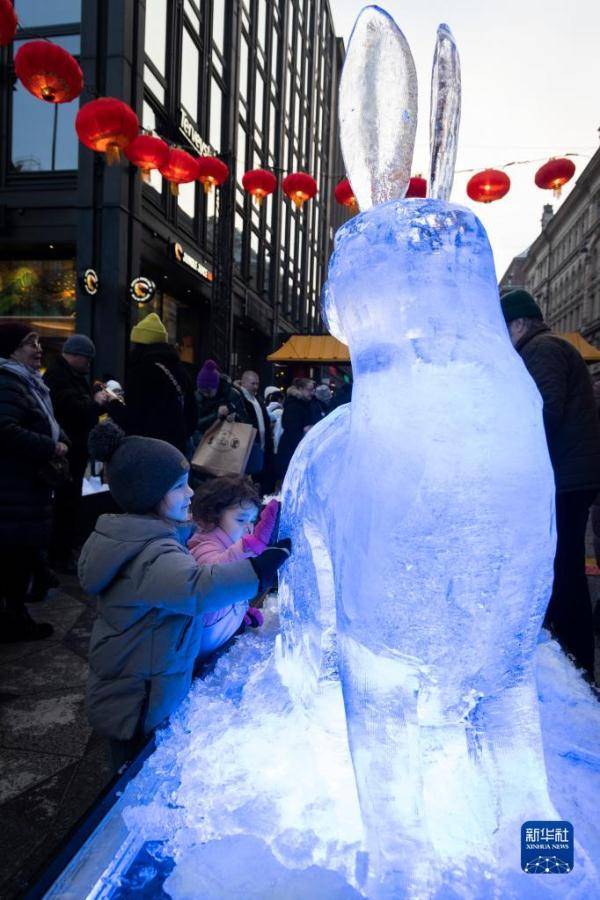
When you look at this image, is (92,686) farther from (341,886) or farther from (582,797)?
(582,797)

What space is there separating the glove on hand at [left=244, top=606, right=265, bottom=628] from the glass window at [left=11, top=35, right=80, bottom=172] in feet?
32.4

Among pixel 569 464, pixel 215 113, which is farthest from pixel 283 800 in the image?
pixel 215 113

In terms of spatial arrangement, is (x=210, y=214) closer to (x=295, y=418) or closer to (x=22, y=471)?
(x=295, y=418)

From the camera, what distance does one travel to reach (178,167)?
7.72m

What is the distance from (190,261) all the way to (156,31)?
13.0 feet

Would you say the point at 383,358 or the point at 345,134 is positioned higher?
the point at 345,134

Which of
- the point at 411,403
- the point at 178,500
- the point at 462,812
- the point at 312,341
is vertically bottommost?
the point at 462,812

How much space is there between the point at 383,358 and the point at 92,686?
1273 mm

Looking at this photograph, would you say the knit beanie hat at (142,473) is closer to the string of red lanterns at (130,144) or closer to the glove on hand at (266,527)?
the glove on hand at (266,527)

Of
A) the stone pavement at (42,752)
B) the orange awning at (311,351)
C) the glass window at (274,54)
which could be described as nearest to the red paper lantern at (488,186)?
the orange awning at (311,351)

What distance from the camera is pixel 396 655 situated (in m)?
0.99

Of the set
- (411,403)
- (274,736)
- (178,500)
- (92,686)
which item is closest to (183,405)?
(178,500)

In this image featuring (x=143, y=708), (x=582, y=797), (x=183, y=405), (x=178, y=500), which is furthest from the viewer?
(x=183, y=405)

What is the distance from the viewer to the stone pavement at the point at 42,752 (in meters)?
1.70
